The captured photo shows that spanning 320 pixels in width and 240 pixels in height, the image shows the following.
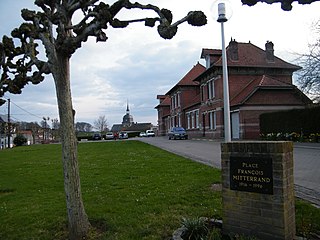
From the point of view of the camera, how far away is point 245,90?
3491 cm

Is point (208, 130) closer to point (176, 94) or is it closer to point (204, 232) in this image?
point (176, 94)

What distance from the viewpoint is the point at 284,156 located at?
4316 mm

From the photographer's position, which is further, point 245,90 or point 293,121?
point 245,90

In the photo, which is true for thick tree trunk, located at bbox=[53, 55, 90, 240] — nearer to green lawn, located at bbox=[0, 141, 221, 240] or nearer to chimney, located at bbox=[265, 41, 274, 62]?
green lawn, located at bbox=[0, 141, 221, 240]

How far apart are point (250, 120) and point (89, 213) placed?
1107 inches

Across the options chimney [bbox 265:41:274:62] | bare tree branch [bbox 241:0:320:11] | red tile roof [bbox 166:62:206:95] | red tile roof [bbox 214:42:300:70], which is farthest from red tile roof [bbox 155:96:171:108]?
bare tree branch [bbox 241:0:320:11]

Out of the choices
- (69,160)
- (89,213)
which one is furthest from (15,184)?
(69,160)

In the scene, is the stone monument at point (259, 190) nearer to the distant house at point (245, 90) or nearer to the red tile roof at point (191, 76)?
the distant house at point (245, 90)

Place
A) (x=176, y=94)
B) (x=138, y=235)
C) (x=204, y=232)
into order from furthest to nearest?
(x=176, y=94)
(x=138, y=235)
(x=204, y=232)

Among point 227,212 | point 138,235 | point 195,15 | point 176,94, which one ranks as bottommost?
point 138,235

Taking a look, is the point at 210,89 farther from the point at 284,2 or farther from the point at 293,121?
the point at 284,2

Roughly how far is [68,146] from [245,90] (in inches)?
1254

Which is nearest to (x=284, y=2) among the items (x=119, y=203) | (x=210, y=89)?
(x=119, y=203)

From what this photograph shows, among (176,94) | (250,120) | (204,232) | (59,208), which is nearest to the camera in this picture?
(204,232)
